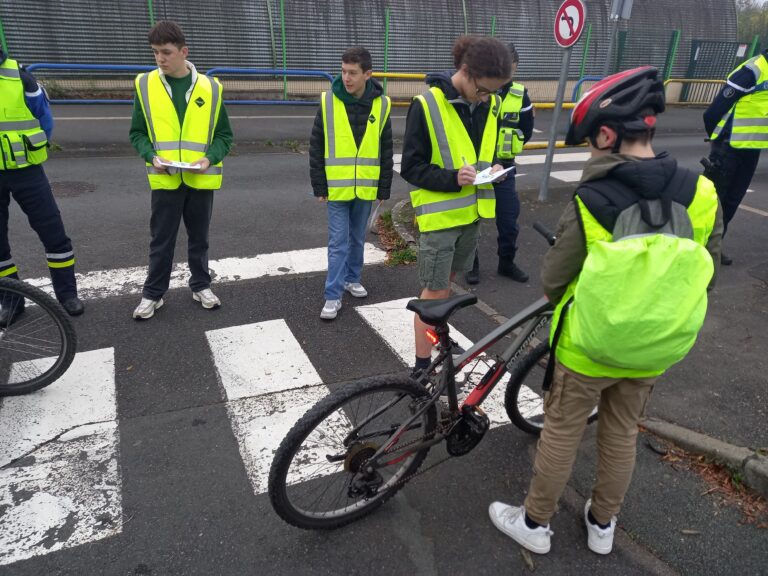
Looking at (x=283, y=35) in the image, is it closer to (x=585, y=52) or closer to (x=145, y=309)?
(x=585, y=52)

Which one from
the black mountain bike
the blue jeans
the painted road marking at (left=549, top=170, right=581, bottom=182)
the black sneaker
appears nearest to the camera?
the black mountain bike

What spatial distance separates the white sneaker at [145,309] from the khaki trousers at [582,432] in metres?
3.38

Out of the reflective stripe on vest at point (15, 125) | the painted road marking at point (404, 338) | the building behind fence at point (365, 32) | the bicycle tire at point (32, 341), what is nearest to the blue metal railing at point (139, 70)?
the building behind fence at point (365, 32)

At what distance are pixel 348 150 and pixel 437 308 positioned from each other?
2347 mm

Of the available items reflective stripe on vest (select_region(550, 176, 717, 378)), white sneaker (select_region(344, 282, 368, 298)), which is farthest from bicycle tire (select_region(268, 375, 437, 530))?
white sneaker (select_region(344, 282, 368, 298))

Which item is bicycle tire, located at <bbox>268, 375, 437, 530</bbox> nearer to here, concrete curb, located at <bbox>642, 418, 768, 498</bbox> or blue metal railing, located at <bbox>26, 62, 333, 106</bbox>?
concrete curb, located at <bbox>642, 418, 768, 498</bbox>

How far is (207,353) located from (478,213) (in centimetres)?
224

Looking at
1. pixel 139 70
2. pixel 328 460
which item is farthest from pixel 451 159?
pixel 139 70

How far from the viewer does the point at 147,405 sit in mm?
3645

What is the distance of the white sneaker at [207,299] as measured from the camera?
16.0 feet

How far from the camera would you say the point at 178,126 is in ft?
14.0

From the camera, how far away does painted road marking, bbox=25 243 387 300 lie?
203 inches

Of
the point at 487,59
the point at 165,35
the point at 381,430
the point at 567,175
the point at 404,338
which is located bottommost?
the point at 567,175

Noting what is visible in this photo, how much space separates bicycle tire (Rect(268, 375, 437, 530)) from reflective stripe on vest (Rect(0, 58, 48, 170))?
10.2ft
